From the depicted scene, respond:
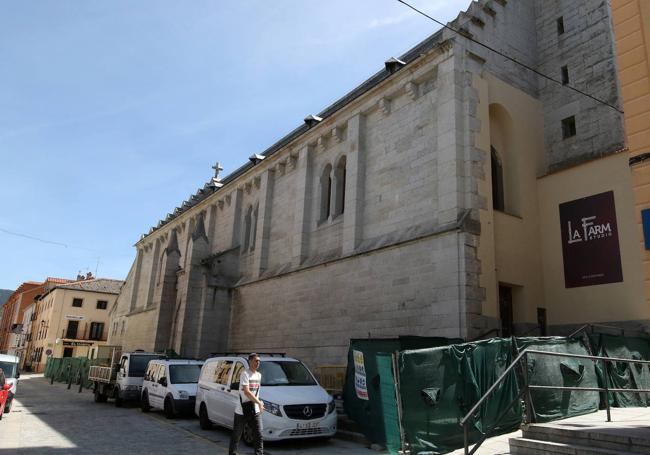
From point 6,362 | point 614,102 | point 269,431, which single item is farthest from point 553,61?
point 6,362

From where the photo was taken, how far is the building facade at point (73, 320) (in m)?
57.1

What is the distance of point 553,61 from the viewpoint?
17797 mm

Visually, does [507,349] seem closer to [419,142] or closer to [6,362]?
[419,142]

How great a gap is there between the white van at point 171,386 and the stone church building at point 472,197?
16.0 feet

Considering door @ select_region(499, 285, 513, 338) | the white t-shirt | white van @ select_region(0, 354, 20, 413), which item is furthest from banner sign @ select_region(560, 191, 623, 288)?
white van @ select_region(0, 354, 20, 413)

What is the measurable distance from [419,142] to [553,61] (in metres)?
6.23

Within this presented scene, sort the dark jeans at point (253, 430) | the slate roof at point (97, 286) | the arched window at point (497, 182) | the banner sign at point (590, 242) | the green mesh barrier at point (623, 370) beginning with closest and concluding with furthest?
the dark jeans at point (253, 430) < the green mesh barrier at point (623, 370) < the banner sign at point (590, 242) < the arched window at point (497, 182) < the slate roof at point (97, 286)

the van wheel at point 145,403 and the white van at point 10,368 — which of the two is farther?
the van wheel at point 145,403

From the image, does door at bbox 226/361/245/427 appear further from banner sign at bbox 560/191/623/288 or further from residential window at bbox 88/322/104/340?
residential window at bbox 88/322/104/340

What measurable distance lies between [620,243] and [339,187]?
10.6 metres

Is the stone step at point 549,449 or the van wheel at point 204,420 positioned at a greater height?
the stone step at point 549,449

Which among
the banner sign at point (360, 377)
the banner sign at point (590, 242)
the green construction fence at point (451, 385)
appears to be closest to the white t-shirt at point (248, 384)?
the green construction fence at point (451, 385)

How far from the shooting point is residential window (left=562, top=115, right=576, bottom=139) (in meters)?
16.7

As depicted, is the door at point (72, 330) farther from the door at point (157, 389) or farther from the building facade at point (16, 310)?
the door at point (157, 389)
